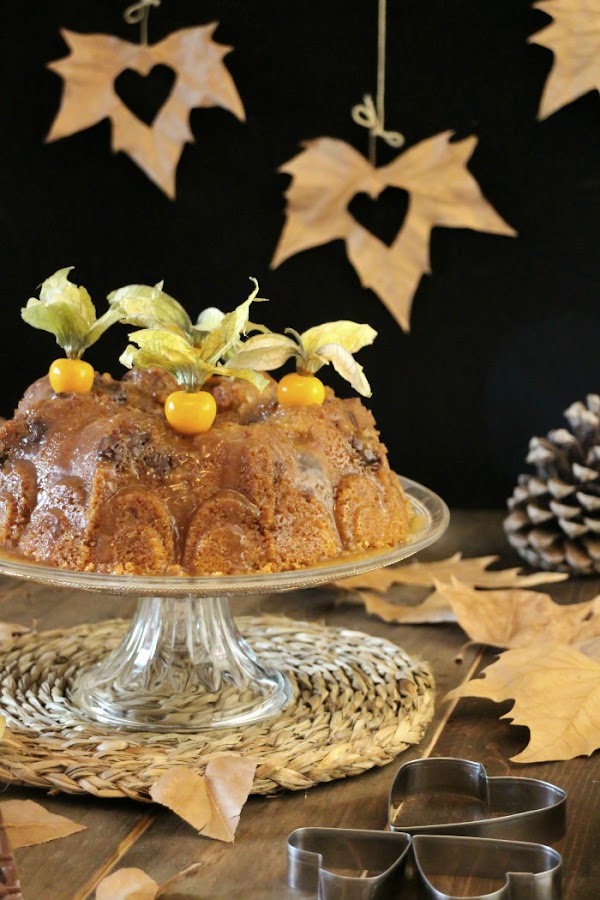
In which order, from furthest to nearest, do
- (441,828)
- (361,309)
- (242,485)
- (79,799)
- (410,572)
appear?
(361,309) → (410,572) → (242,485) → (79,799) → (441,828)

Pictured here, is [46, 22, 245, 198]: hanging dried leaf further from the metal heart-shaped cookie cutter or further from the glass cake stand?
the metal heart-shaped cookie cutter

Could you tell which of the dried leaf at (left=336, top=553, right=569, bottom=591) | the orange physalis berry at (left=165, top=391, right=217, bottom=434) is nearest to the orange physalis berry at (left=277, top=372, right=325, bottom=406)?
the orange physalis berry at (left=165, top=391, right=217, bottom=434)

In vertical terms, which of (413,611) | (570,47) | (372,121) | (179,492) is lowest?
(413,611)

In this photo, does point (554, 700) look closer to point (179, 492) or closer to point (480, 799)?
point (480, 799)

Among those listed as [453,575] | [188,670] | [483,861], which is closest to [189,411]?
[188,670]

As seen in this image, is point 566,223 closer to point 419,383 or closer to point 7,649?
point 419,383

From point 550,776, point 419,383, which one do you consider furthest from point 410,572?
point 550,776
